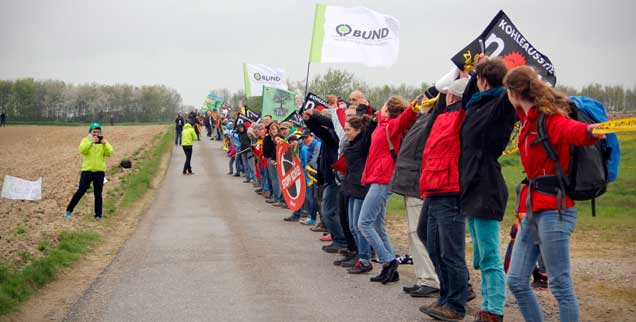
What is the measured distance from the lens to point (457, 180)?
18.8 ft

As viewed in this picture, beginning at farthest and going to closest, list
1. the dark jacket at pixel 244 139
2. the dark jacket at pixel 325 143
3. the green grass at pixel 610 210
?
the dark jacket at pixel 244 139
the green grass at pixel 610 210
the dark jacket at pixel 325 143

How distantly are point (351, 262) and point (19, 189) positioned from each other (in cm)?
1011

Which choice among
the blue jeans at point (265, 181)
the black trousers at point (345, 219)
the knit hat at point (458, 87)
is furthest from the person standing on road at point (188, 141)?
the knit hat at point (458, 87)

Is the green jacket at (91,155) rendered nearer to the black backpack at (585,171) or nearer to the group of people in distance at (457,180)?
the group of people in distance at (457,180)

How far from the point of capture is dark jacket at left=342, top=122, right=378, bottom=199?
8055mm

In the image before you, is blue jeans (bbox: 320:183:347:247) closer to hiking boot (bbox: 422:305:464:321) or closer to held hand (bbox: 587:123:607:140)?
hiking boot (bbox: 422:305:464:321)

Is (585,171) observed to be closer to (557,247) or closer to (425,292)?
(557,247)

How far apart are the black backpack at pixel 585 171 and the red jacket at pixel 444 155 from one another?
4.66 feet

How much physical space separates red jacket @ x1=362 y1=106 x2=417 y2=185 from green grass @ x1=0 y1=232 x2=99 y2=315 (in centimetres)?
388

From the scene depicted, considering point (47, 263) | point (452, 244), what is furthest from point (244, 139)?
point (452, 244)

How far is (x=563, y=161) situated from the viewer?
434 cm

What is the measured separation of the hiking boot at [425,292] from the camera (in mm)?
6852

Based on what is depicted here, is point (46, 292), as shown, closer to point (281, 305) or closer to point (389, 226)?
point (281, 305)

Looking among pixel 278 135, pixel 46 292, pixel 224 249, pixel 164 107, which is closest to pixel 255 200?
pixel 278 135
